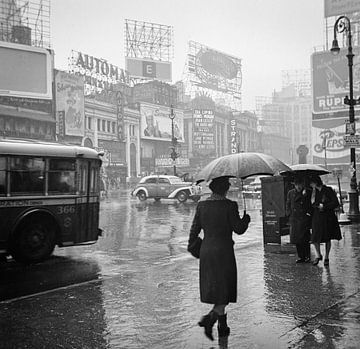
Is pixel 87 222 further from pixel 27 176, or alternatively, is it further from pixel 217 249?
pixel 217 249

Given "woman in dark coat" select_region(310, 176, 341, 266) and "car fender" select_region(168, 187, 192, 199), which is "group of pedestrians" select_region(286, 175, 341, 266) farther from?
"car fender" select_region(168, 187, 192, 199)

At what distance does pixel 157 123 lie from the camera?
298ft

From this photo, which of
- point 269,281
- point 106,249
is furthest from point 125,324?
point 106,249

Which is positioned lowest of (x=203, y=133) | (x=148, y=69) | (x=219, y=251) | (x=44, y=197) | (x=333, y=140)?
(x=219, y=251)

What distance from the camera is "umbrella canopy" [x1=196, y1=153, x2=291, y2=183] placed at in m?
5.97

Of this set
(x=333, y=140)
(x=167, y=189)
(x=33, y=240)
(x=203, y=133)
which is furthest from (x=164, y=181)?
(x=203, y=133)

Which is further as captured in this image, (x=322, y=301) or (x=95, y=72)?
(x=95, y=72)

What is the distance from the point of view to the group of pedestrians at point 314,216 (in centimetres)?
933

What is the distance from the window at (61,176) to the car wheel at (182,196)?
2024cm

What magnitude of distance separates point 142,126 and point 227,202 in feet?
270

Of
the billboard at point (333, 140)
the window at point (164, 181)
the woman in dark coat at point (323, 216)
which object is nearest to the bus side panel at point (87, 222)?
the woman in dark coat at point (323, 216)

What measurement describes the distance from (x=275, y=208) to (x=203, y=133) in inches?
3682

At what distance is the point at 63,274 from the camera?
9.10 m

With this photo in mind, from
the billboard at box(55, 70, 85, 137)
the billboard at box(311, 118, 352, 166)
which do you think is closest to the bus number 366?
the billboard at box(55, 70, 85, 137)
